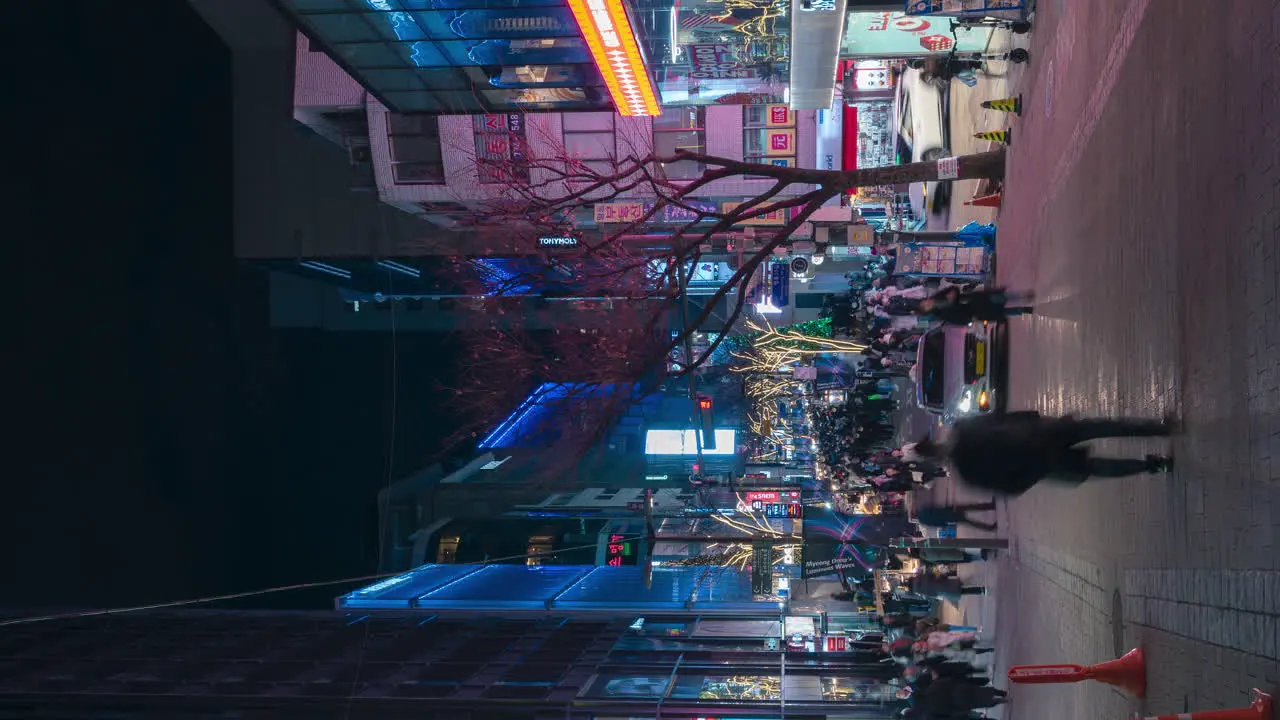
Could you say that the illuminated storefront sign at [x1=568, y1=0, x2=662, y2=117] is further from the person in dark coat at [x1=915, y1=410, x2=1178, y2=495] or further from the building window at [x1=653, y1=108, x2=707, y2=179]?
the person in dark coat at [x1=915, y1=410, x2=1178, y2=495]

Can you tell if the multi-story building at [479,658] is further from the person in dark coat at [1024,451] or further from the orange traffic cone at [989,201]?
the orange traffic cone at [989,201]

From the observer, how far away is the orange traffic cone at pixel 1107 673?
23.1 feet

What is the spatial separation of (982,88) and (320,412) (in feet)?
79.1

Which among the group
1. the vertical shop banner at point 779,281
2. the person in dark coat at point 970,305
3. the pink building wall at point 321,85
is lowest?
the person in dark coat at point 970,305

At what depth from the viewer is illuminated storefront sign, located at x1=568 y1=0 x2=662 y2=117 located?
55.4 feet

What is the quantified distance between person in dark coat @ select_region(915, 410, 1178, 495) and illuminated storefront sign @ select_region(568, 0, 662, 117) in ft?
36.5

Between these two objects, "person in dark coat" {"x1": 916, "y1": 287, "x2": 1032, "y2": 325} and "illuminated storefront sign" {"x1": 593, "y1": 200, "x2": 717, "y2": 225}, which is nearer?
"person in dark coat" {"x1": 916, "y1": 287, "x2": 1032, "y2": 325}

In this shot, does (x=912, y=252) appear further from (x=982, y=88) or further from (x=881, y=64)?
(x=881, y=64)

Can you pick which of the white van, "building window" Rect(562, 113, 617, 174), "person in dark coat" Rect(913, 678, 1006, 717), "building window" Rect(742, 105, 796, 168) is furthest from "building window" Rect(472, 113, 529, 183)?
"person in dark coat" Rect(913, 678, 1006, 717)

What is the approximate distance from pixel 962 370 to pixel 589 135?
16624 millimetres

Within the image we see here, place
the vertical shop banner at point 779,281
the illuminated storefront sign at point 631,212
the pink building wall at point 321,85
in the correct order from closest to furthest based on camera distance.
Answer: the illuminated storefront sign at point 631,212 < the pink building wall at point 321,85 < the vertical shop banner at point 779,281

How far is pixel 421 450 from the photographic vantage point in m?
36.2

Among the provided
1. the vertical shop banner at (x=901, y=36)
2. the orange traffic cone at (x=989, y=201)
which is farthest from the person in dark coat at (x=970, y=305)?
the vertical shop banner at (x=901, y=36)

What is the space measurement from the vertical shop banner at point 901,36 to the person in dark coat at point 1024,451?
11.0m
